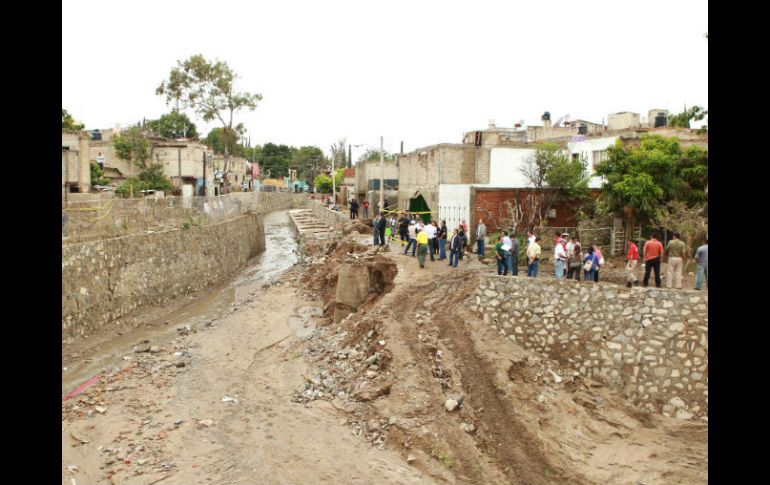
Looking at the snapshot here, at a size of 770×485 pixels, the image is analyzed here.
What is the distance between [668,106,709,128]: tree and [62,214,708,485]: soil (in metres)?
16.0

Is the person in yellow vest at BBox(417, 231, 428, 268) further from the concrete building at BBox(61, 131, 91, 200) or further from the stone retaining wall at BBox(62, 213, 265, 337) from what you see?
the concrete building at BBox(61, 131, 91, 200)

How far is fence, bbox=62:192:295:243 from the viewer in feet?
61.6

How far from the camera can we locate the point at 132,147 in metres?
43.3

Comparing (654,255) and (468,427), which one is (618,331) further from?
(468,427)

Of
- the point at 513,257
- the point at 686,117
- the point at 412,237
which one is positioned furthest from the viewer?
the point at 686,117

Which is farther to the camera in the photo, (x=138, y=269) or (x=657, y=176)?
(x=138, y=269)

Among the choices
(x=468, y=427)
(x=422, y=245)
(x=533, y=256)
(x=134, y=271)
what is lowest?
(x=468, y=427)

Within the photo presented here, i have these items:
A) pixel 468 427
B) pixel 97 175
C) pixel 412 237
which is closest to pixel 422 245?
pixel 412 237

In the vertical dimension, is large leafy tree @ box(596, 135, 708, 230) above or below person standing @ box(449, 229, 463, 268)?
above

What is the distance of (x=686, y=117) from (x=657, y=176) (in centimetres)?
1439

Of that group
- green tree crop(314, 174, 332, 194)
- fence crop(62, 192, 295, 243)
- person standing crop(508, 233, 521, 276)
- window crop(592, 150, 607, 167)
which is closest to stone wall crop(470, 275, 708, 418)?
person standing crop(508, 233, 521, 276)
